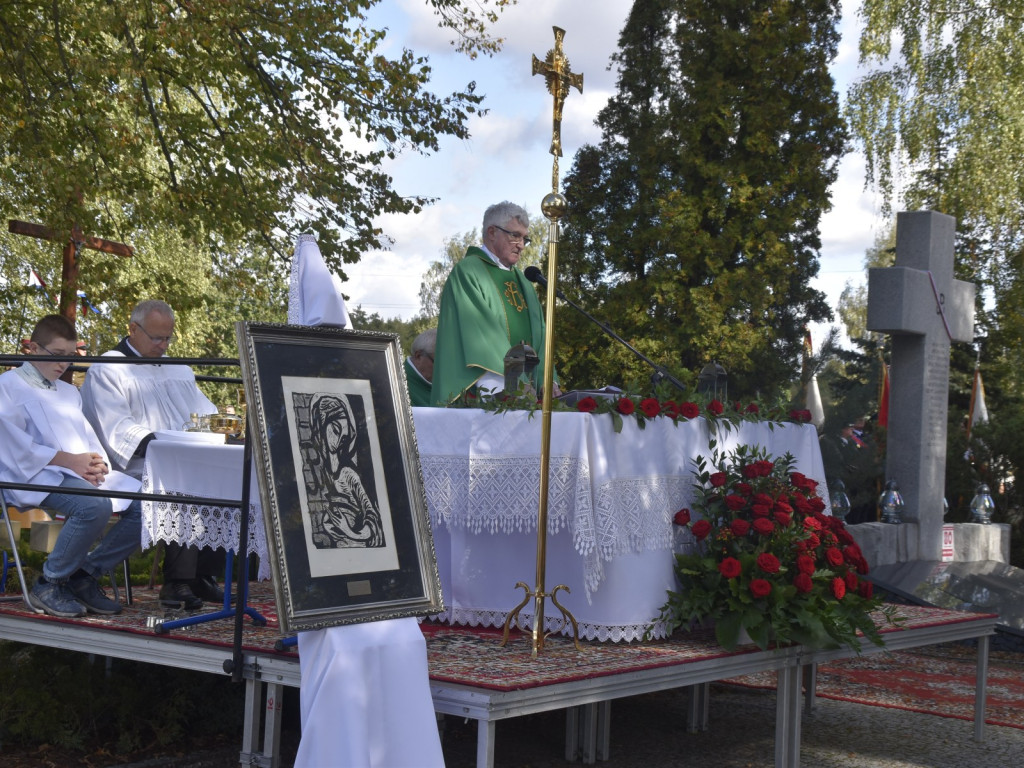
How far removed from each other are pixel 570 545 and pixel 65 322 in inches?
100.0

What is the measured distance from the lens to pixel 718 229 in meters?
23.7

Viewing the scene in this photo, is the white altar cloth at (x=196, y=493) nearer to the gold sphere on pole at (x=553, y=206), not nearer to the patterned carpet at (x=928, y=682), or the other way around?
the gold sphere on pole at (x=553, y=206)

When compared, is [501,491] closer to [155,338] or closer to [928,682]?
[155,338]

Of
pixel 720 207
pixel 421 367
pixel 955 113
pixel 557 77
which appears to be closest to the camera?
pixel 557 77

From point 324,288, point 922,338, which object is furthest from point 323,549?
point 922,338

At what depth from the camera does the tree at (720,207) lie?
22.4m

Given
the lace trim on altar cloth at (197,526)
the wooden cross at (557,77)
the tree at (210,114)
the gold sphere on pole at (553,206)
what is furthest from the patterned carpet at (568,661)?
the tree at (210,114)

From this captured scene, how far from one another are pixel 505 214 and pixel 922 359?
5942 millimetres

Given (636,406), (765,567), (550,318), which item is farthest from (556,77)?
(765,567)

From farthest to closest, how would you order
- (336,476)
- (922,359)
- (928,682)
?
1. (922,359)
2. (928,682)
3. (336,476)

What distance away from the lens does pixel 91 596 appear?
543 cm

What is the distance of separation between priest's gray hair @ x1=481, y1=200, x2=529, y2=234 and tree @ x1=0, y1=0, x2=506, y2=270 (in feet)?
17.4

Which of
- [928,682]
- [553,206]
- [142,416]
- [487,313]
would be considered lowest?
[928,682]

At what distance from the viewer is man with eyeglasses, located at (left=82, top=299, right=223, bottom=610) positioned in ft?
18.4
